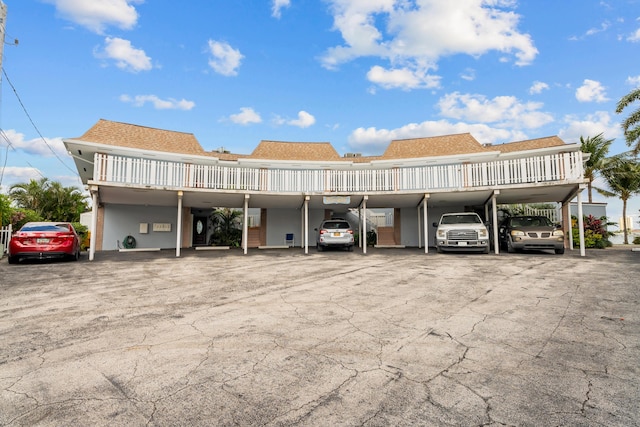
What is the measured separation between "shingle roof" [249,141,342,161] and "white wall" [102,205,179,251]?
21.2ft

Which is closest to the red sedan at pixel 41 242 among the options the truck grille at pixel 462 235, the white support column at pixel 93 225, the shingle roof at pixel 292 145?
the white support column at pixel 93 225

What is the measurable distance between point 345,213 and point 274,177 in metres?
7.39

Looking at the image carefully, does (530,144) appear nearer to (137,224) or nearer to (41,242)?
(137,224)

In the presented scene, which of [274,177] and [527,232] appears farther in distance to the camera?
[274,177]

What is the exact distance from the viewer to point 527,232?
42.9 feet

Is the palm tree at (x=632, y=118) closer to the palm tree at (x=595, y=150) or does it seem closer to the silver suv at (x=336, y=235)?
the palm tree at (x=595, y=150)

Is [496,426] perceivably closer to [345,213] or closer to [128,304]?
[128,304]

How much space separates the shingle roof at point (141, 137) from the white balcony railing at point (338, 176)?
2.76 m

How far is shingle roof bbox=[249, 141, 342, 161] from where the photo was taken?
20688 mm

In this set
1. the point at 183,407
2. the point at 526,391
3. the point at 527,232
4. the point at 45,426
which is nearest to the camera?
the point at 45,426

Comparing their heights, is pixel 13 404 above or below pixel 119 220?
below

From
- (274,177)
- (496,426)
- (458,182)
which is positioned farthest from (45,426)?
(458,182)

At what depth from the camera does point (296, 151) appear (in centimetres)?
2133

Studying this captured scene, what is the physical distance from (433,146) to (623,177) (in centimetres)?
1560
